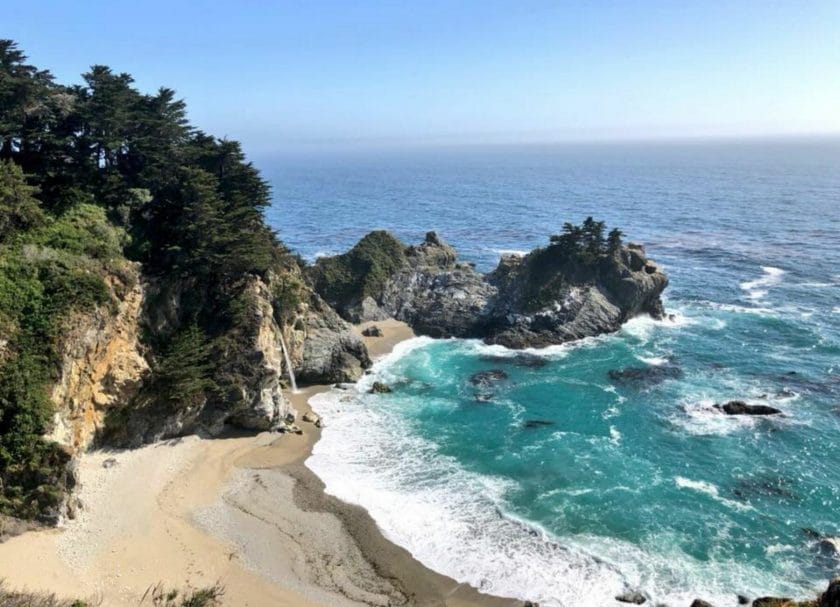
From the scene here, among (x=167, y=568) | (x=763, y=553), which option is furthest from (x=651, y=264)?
(x=167, y=568)

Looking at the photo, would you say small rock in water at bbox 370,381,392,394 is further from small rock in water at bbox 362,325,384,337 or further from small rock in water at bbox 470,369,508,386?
small rock in water at bbox 362,325,384,337

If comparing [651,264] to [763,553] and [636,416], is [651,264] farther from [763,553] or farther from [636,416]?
[763,553]

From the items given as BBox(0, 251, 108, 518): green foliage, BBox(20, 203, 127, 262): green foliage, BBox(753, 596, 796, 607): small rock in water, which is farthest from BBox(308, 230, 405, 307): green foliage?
BBox(753, 596, 796, 607): small rock in water

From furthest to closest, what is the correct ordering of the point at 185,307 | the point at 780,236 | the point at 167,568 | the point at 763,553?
the point at 780,236 < the point at 185,307 < the point at 763,553 < the point at 167,568

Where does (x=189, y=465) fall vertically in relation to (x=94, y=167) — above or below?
below

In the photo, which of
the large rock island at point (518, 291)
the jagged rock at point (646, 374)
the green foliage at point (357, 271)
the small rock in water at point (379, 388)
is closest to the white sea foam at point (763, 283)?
the large rock island at point (518, 291)

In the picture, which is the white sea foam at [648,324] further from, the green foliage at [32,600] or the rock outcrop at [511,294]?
the green foliage at [32,600]
